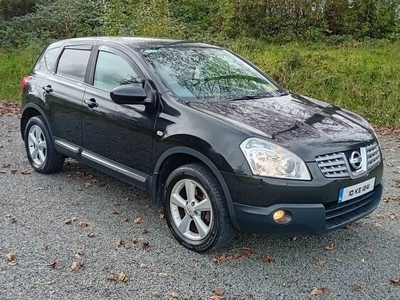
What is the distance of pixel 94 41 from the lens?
4.96 metres

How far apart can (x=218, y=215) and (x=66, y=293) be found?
1.23 metres

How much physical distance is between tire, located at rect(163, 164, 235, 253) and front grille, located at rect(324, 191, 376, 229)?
29.8 inches

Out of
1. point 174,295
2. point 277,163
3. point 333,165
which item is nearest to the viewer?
point 174,295

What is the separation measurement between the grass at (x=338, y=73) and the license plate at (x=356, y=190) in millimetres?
→ 5711

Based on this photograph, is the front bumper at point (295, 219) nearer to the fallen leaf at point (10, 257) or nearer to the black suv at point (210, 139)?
the black suv at point (210, 139)

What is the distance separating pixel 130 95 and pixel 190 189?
37.2 inches

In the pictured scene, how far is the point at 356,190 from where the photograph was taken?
3602 mm

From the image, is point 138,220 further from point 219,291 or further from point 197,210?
point 219,291

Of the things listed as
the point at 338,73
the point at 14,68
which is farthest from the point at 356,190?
the point at 14,68

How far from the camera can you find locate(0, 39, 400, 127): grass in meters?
9.55

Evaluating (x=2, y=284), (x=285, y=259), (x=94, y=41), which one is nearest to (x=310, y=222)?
(x=285, y=259)

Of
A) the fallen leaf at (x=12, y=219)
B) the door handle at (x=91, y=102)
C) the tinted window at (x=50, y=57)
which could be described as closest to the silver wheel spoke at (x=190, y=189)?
the door handle at (x=91, y=102)

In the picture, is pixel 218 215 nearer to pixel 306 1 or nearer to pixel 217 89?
pixel 217 89

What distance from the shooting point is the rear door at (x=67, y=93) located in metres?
4.88
